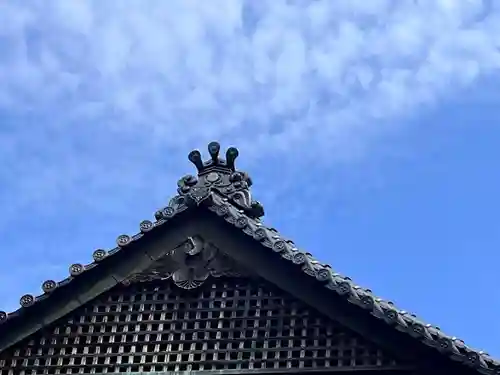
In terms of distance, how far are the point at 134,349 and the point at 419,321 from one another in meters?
4.01

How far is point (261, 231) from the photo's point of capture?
16.9m

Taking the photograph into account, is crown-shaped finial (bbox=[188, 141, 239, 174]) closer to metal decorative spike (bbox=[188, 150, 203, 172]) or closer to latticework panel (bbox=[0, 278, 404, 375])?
metal decorative spike (bbox=[188, 150, 203, 172])

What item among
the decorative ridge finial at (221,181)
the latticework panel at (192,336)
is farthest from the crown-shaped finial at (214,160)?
the latticework panel at (192,336)

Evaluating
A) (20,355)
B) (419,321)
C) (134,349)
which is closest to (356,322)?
(419,321)

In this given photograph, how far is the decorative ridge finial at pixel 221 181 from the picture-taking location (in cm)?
1802

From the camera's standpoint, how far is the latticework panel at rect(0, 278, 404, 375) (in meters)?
16.1

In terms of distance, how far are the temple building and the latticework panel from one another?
14 mm

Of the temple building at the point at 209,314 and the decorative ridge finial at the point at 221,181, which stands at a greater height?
the decorative ridge finial at the point at 221,181

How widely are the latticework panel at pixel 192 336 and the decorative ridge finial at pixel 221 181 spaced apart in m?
1.57

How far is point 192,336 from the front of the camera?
1655 cm

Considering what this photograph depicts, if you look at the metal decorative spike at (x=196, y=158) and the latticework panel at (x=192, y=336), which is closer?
the latticework panel at (x=192, y=336)

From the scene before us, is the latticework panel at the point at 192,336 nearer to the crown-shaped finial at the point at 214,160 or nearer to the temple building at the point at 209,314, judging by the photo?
the temple building at the point at 209,314

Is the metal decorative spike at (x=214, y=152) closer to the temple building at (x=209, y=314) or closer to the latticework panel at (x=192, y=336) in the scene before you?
the temple building at (x=209, y=314)

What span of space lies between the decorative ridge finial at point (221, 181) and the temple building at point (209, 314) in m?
0.33
